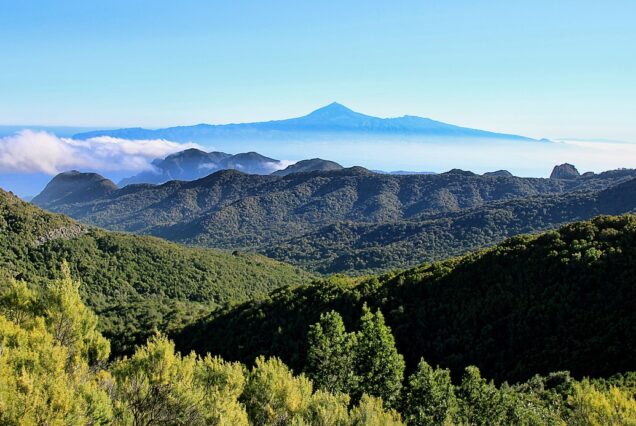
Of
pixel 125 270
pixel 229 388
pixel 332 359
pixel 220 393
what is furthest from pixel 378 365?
pixel 125 270

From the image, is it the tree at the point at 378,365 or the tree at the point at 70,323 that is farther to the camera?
the tree at the point at 378,365

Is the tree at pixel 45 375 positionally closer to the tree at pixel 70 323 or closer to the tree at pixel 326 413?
the tree at pixel 70 323

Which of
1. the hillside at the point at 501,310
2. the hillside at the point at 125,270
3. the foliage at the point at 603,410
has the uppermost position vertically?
the foliage at the point at 603,410

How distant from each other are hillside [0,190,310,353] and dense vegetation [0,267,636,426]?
37.4 metres

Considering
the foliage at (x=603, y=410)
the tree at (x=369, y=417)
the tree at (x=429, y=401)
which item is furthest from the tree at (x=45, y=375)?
the foliage at (x=603, y=410)

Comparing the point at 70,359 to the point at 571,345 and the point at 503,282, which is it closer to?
the point at 571,345

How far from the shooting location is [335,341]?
25547mm

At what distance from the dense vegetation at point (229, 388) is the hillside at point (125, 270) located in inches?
1472

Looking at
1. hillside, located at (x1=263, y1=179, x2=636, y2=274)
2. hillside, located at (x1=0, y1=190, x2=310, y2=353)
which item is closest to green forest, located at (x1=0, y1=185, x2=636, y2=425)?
hillside, located at (x1=0, y1=190, x2=310, y2=353)

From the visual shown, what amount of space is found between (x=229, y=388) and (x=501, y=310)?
90.1 feet

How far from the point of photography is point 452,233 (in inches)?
5399

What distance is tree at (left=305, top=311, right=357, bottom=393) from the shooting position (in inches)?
950

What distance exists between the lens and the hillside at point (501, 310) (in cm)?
3297

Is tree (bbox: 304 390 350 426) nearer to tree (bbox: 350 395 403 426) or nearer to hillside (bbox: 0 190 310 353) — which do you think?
tree (bbox: 350 395 403 426)
